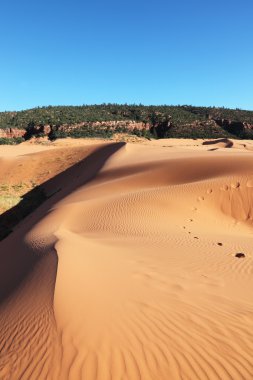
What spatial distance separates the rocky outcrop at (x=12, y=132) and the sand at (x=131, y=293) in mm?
53775

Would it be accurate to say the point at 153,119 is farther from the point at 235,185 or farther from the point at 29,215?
the point at 235,185

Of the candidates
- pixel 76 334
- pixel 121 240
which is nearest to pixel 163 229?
pixel 121 240

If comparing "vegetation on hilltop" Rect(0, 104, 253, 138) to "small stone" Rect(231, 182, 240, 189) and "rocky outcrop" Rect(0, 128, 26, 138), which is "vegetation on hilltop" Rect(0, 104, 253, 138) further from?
"small stone" Rect(231, 182, 240, 189)

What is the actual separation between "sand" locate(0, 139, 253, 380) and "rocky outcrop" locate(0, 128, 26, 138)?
53775 mm

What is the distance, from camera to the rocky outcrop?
64125mm

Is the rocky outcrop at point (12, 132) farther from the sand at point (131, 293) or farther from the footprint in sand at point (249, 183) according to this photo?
the footprint in sand at point (249, 183)

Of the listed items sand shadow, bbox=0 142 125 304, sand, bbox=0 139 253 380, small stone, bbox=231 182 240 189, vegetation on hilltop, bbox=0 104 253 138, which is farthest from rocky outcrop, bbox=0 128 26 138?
small stone, bbox=231 182 240 189

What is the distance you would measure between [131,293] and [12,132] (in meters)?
63.4

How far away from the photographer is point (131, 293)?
18.3 feet

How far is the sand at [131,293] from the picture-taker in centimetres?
385

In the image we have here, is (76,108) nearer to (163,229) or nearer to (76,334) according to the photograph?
(163,229)

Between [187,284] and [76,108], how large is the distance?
7883cm

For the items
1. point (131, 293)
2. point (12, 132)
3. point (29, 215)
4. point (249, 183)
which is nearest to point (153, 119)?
point (12, 132)

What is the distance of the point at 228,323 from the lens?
4.61m
